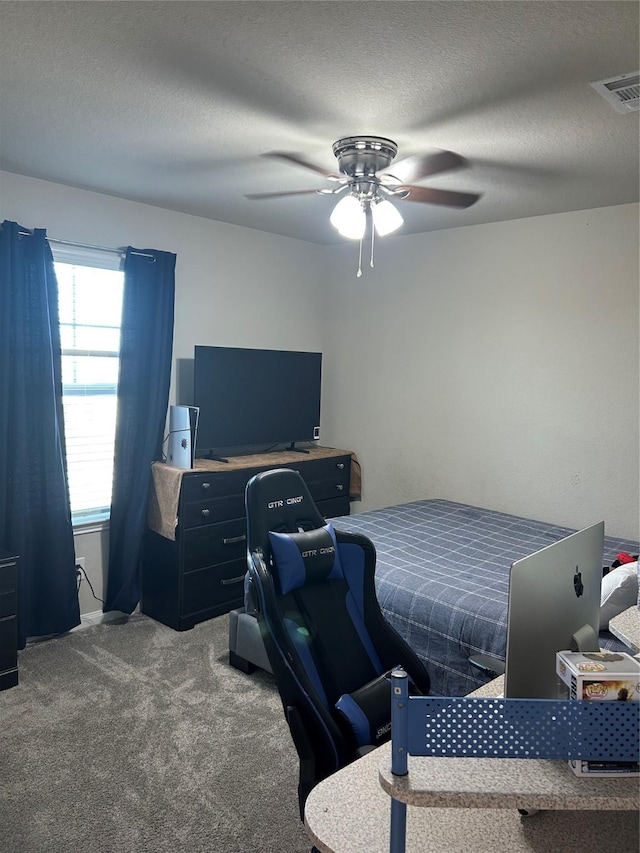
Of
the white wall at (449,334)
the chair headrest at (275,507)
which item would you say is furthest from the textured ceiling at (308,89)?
the chair headrest at (275,507)

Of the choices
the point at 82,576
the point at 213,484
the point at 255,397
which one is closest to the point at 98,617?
the point at 82,576

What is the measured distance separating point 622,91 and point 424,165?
898 millimetres

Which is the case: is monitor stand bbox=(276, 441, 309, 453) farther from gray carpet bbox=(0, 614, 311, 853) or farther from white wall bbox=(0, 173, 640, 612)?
gray carpet bbox=(0, 614, 311, 853)

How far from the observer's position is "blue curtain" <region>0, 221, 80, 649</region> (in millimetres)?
3393

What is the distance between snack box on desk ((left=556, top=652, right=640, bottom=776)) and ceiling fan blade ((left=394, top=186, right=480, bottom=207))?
2651mm

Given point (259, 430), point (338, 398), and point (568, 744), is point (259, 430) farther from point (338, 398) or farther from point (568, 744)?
point (568, 744)

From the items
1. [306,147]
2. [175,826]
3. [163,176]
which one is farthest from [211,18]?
[175,826]

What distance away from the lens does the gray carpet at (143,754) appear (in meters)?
2.17

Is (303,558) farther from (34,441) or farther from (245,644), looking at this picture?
(34,441)

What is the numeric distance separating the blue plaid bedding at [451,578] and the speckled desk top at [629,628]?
221mm

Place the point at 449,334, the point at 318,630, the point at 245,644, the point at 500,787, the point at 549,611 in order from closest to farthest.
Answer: the point at 500,787
the point at 549,611
the point at 318,630
the point at 245,644
the point at 449,334

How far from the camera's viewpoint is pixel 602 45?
6.17 ft

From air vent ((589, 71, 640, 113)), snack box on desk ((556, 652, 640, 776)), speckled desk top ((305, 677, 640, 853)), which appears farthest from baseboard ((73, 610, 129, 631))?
air vent ((589, 71, 640, 113))

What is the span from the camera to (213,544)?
3990 mm
